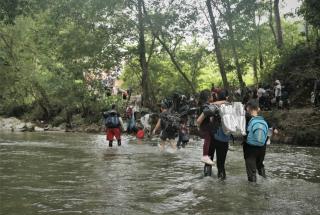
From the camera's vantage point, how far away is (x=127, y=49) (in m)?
35.3

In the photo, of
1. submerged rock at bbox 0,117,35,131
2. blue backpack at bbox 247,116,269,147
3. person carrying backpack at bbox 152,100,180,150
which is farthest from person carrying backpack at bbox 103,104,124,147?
submerged rock at bbox 0,117,35,131

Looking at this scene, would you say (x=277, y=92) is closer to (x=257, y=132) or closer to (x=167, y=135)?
(x=167, y=135)

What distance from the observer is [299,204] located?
24.8 ft

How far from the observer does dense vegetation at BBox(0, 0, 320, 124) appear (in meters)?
30.4

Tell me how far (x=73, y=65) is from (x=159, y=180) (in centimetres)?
2856

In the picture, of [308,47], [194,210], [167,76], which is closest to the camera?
[194,210]

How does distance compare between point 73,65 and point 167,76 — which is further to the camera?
point 167,76

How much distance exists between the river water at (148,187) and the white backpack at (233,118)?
108 centimetres

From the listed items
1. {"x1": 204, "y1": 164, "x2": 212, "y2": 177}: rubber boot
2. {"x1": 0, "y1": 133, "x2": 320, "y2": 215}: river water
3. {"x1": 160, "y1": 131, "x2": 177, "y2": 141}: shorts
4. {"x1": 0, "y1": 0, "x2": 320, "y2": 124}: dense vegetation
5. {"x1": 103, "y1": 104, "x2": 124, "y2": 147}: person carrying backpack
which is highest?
{"x1": 0, "y1": 0, "x2": 320, "y2": 124}: dense vegetation

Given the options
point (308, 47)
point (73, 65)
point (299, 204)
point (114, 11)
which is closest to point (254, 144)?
point (299, 204)

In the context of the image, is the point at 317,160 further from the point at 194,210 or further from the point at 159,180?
the point at 194,210

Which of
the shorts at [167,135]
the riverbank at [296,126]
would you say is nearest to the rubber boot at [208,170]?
the shorts at [167,135]

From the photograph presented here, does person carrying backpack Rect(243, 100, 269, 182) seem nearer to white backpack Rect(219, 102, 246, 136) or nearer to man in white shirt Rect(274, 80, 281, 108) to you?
white backpack Rect(219, 102, 246, 136)

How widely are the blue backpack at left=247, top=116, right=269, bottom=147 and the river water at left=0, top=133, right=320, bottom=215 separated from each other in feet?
2.77
